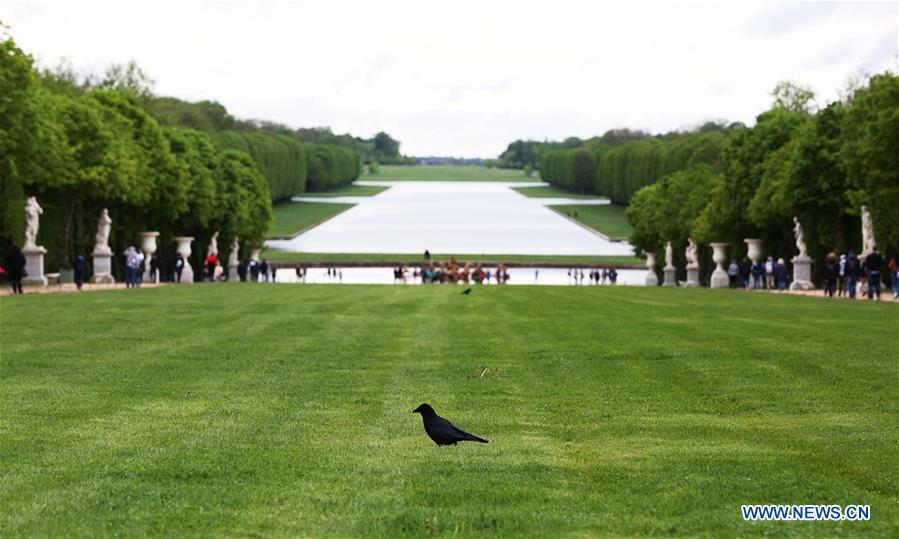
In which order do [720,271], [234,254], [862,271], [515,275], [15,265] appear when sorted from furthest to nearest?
[515,275] < [234,254] < [720,271] < [862,271] < [15,265]

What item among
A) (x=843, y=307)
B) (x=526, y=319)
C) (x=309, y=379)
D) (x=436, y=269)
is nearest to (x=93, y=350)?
(x=309, y=379)

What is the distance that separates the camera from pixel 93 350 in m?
18.3

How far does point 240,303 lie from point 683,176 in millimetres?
54337

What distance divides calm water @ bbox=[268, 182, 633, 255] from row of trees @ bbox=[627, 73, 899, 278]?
28.3m

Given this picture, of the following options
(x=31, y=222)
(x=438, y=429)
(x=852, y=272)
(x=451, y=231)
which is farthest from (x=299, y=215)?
(x=438, y=429)

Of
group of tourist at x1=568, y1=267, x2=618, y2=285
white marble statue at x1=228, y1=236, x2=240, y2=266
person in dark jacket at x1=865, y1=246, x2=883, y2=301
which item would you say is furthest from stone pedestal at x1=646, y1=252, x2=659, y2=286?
person in dark jacket at x1=865, y1=246, x2=883, y2=301

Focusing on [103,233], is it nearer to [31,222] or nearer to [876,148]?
[31,222]

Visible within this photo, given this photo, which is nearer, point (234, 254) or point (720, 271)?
point (720, 271)

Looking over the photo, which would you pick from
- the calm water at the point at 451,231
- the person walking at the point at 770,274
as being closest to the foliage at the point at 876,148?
the person walking at the point at 770,274

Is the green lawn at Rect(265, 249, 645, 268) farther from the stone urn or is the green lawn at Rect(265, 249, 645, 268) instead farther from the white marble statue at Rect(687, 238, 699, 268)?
the stone urn

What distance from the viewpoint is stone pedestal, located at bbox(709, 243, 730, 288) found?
65625 mm

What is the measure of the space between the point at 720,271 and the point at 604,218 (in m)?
75.9

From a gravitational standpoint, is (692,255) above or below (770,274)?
above

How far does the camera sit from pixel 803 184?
53.1 m
